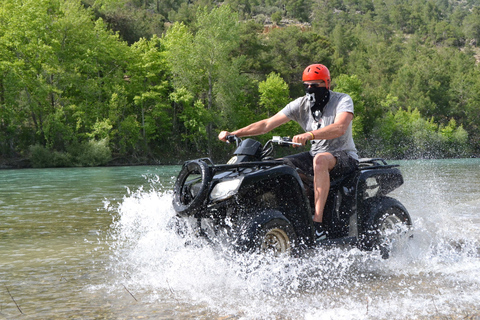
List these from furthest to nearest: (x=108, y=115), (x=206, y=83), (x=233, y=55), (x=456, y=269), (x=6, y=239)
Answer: (x=233, y=55) < (x=206, y=83) < (x=108, y=115) < (x=6, y=239) < (x=456, y=269)

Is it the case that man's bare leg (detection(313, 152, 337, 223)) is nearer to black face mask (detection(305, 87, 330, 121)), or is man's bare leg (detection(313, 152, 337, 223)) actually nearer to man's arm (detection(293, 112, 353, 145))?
man's arm (detection(293, 112, 353, 145))

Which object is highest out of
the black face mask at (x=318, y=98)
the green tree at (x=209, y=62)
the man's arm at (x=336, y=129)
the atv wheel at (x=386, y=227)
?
the green tree at (x=209, y=62)

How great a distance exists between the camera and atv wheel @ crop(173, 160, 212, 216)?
5055 mm

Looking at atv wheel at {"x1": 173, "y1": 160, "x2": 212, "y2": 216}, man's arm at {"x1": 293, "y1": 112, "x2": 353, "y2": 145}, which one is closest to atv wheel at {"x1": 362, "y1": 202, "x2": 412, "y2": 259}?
man's arm at {"x1": 293, "y1": 112, "x2": 353, "y2": 145}

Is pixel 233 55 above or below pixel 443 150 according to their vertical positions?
above

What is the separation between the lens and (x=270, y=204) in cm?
546

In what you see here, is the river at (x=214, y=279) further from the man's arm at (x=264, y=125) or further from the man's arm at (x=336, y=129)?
the man's arm at (x=264, y=125)

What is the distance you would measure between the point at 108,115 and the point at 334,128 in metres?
44.5

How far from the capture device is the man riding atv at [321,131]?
227 inches

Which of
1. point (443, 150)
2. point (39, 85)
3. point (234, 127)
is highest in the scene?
point (39, 85)

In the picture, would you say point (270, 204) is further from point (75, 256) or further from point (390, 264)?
point (75, 256)

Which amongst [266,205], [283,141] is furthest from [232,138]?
[266,205]

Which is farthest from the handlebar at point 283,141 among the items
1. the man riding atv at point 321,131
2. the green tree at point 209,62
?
the green tree at point 209,62

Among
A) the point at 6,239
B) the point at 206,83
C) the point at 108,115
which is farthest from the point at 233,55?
the point at 6,239
